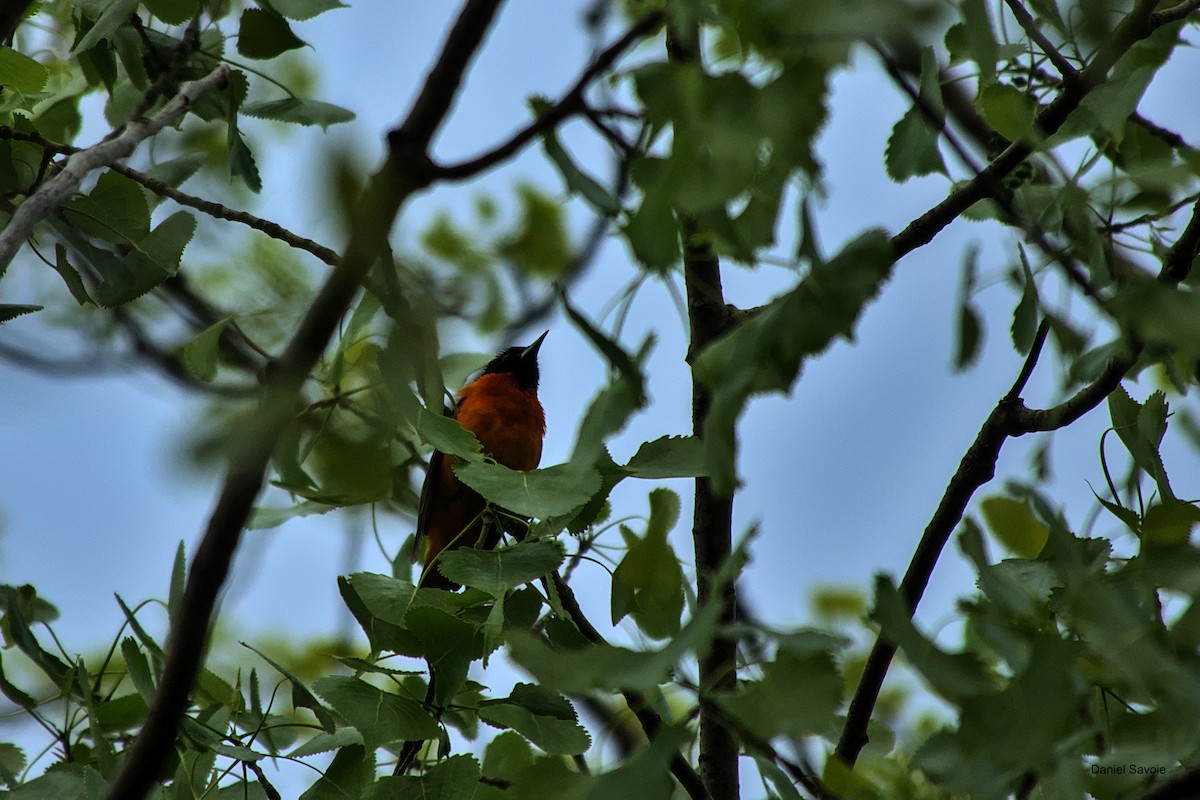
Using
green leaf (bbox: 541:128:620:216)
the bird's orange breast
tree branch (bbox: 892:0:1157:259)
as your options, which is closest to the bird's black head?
the bird's orange breast

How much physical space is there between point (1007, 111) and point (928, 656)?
0.81 meters

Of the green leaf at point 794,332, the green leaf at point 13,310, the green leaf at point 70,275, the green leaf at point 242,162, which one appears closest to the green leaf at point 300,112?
the green leaf at point 242,162

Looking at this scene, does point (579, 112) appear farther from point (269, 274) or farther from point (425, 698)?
point (425, 698)

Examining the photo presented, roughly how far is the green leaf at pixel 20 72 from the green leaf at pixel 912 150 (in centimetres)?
173

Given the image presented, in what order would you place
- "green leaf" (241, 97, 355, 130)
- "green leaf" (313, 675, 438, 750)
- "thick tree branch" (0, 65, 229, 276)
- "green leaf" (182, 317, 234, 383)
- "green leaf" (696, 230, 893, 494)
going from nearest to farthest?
"green leaf" (696, 230, 893, 494) < "thick tree branch" (0, 65, 229, 276) < "green leaf" (313, 675, 438, 750) < "green leaf" (182, 317, 234, 383) < "green leaf" (241, 97, 355, 130)

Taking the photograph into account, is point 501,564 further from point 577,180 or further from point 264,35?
point 264,35

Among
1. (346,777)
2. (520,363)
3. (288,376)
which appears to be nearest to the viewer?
(288,376)

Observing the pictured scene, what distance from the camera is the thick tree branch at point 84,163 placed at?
177 centimetres

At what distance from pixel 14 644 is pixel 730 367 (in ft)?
5.87

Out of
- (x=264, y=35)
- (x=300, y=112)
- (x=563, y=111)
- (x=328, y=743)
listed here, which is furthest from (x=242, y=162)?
(x=563, y=111)

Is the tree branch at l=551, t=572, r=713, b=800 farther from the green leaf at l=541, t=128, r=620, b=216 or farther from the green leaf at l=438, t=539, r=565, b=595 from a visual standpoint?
the green leaf at l=541, t=128, r=620, b=216

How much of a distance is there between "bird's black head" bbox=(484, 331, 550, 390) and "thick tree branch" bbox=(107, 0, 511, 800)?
4.58 metres

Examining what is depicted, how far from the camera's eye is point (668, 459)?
6.09 feet

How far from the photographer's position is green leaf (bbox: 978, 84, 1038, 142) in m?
1.54
